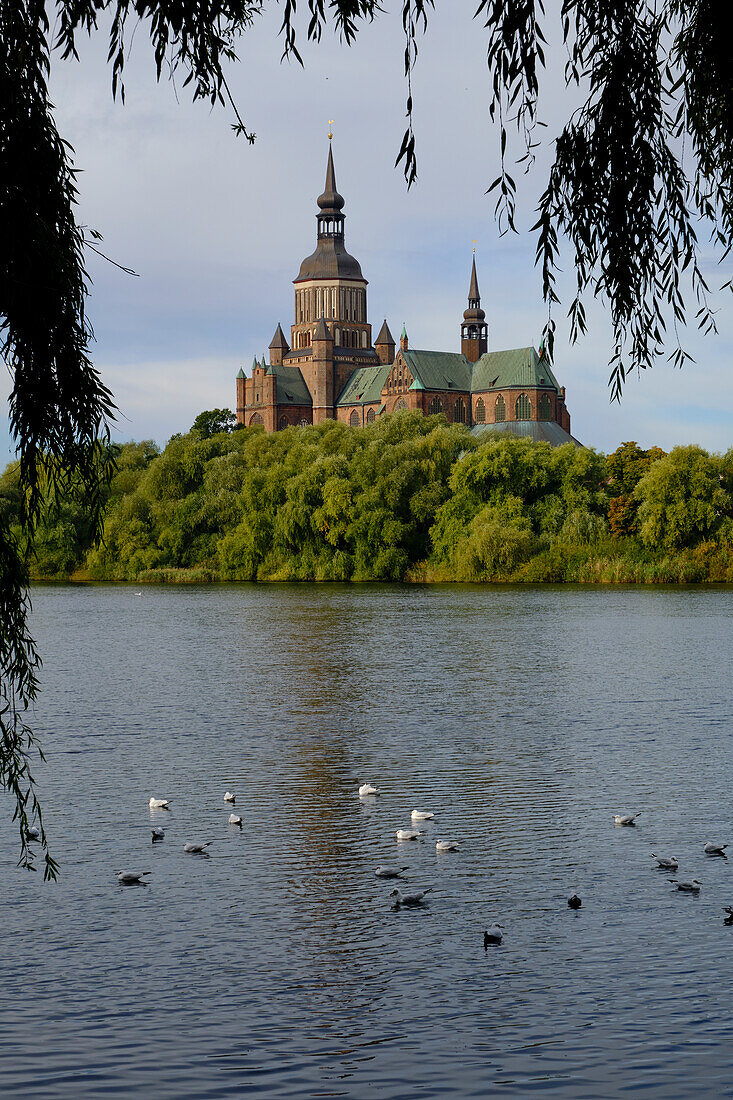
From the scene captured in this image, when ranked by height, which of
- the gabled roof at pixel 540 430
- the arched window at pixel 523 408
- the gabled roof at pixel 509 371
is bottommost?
the gabled roof at pixel 540 430

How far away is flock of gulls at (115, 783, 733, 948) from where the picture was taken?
984 cm

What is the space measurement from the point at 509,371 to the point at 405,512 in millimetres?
65108

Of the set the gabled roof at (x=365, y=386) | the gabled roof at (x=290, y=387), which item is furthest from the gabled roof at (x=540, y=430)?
the gabled roof at (x=290, y=387)

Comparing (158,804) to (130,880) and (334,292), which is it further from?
(334,292)

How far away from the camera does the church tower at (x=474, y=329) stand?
14375 centimetres

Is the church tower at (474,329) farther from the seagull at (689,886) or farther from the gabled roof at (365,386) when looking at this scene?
the seagull at (689,886)

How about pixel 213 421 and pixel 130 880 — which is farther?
pixel 213 421

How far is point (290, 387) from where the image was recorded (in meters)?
148

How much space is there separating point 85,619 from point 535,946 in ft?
122

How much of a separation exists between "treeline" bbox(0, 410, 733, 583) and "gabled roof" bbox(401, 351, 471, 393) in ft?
173

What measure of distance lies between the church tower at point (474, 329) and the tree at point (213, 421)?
47.8 m

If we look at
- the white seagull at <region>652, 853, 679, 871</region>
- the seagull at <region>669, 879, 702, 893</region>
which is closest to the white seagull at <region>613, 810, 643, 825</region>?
the white seagull at <region>652, 853, 679, 871</region>

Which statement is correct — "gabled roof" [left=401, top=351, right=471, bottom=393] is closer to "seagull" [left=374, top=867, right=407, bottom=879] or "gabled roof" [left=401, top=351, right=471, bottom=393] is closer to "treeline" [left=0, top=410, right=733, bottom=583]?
"treeline" [left=0, top=410, right=733, bottom=583]

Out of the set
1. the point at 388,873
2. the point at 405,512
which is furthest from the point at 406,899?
the point at 405,512
